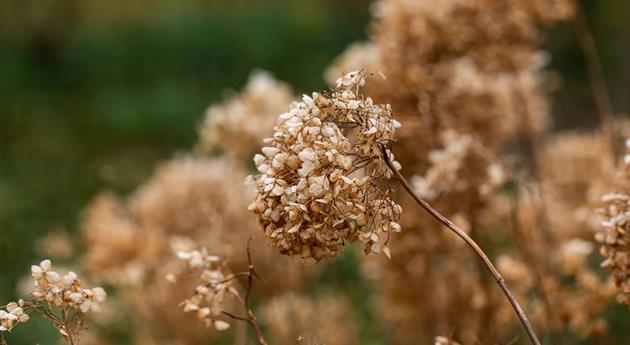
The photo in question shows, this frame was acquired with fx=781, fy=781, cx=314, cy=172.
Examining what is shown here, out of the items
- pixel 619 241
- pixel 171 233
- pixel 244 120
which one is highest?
pixel 244 120

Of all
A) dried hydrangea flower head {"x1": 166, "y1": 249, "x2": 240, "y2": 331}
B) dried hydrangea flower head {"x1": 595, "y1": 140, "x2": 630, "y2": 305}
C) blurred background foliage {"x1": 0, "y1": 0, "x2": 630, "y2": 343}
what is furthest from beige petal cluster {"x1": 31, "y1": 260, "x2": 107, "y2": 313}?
blurred background foliage {"x1": 0, "y1": 0, "x2": 630, "y2": 343}

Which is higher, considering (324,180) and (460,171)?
(460,171)

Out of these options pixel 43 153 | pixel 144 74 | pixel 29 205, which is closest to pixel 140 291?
pixel 29 205

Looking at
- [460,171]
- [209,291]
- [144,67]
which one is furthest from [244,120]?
[144,67]

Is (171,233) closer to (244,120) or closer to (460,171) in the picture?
(244,120)

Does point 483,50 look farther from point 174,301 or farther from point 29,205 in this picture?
point 29,205

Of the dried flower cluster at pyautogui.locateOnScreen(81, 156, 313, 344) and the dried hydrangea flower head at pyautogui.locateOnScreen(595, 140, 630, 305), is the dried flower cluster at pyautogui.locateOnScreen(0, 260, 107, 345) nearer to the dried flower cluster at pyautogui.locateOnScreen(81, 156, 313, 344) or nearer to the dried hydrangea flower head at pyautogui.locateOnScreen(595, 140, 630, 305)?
the dried hydrangea flower head at pyautogui.locateOnScreen(595, 140, 630, 305)

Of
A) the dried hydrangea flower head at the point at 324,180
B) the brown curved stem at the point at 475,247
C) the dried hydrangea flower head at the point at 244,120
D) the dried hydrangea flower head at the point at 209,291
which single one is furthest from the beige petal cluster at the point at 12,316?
the dried hydrangea flower head at the point at 244,120
